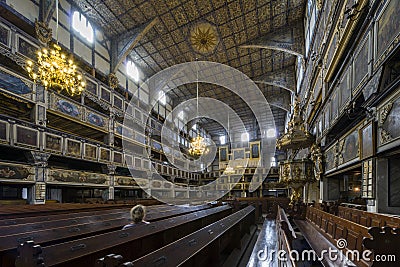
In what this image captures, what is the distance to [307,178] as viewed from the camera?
976 cm

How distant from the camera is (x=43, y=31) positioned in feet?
33.4

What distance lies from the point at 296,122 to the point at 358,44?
468cm

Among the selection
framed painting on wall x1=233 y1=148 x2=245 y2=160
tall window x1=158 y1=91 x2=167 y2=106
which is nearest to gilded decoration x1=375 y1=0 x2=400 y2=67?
tall window x1=158 y1=91 x2=167 y2=106

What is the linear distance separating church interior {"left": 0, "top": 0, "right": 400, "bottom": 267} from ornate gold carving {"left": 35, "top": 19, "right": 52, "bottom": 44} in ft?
0.16

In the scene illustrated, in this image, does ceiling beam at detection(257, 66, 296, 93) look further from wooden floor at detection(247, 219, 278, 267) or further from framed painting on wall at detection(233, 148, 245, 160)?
wooden floor at detection(247, 219, 278, 267)

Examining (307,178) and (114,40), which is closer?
(307,178)

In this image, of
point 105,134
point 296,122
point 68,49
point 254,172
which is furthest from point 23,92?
point 254,172

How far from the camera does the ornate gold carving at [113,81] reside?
569 inches

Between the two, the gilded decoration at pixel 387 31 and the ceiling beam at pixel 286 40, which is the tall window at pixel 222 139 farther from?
the gilded decoration at pixel 387 31

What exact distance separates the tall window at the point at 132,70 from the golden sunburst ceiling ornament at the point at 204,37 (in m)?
4.88

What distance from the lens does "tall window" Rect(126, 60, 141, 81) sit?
667 inches

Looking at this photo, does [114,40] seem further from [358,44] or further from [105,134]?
[358,44]

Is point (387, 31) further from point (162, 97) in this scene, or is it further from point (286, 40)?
point (162, 97)

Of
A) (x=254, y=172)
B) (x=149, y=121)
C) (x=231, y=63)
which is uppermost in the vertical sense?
(x=231, y=63)
